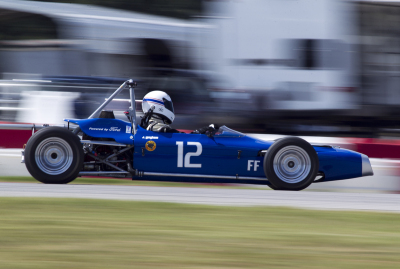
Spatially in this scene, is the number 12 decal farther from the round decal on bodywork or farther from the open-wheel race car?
the round decal on bodywork

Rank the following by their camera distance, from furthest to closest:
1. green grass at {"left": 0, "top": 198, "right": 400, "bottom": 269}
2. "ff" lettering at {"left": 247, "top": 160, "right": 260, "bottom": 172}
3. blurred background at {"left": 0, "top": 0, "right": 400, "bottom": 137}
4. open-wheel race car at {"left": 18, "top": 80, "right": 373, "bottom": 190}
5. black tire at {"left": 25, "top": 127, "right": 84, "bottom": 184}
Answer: blurred background at {"left": 0, "top": 0, "right": 400, "bottom": 137}, "ff" lettering at {"left": 247, "top": 160, "right": 260, "bottom": 172}, open-wheel race car at {"left": 18, "top": 80, "right": 373, "bottom": 190}, black tire at {"left": 25, "top": 127, "right": 84, "bottom": 184}, green grass at {"left": 0, "top": 198, "right": 400, "bottom": 269}

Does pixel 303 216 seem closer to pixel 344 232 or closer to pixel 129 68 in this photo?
pixel 344 232

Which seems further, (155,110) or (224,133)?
(155,110)

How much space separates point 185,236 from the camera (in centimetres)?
347

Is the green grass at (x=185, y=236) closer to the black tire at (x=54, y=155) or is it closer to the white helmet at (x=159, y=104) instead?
the black tire at (x=54, y=155)

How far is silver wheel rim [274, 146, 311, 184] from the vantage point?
6035 mm

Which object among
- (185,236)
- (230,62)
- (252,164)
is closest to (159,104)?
(252,164)

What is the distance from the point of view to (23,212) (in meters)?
4.02

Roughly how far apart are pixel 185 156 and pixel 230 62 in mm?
2334

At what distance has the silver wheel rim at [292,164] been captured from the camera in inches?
238

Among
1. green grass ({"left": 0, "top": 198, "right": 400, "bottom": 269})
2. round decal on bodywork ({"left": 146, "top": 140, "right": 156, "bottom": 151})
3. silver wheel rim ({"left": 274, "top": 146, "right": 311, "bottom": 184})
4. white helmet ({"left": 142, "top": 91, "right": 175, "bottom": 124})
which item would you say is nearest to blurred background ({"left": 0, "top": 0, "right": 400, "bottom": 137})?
white helmet ({"left": 142, "top": 91, "right": 175, "bottom": 124})

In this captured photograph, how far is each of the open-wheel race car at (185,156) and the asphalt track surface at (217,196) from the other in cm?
42

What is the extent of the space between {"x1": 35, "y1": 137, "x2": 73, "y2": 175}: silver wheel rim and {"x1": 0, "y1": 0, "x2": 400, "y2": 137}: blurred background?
1.86 m

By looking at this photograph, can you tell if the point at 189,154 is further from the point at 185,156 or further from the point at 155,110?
the point at 155,110
